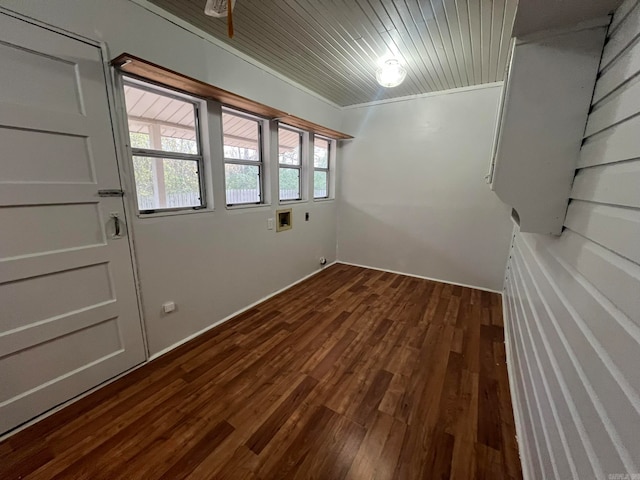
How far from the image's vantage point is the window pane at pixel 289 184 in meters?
3.40

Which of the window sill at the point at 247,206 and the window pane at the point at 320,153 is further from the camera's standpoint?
the window pane at the point at 320,153

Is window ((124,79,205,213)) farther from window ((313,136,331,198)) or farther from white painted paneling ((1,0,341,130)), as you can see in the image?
window ((313,136,331,198))

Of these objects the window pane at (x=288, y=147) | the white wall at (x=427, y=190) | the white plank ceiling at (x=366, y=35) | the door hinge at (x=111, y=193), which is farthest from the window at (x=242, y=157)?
the white wall at (x=427, y=190)

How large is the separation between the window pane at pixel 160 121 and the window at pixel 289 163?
118cm

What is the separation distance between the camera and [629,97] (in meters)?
0.84

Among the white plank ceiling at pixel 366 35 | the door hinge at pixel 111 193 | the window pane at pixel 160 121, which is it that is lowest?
the door hinge at pixel 111 193

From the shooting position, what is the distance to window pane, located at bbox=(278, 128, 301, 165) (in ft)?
10.9

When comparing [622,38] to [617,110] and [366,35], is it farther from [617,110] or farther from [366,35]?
[366,35]

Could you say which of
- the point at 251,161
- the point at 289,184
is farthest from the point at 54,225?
the point at 289,184

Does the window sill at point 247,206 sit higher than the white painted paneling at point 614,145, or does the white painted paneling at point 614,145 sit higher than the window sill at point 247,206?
the white painted paneling at point 614,145

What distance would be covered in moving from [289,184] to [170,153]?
1.66m

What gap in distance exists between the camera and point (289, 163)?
3482 mm

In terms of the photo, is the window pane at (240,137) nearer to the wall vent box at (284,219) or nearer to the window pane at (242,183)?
the window pane at (242,183)

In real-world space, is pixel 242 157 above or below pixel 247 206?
above
